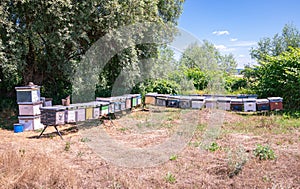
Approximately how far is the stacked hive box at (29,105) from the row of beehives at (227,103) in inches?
162

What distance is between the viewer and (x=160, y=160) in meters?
4.48

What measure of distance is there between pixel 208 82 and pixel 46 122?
36.5 feet

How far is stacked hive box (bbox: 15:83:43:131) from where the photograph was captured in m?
6.47

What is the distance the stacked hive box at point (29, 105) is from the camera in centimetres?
647

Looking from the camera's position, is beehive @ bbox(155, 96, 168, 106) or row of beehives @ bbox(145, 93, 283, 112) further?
beehive @ bbox(155, 96, 168, 106)

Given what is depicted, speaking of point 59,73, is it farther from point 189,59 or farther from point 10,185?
point 189,59

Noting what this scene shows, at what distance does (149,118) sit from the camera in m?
8.47

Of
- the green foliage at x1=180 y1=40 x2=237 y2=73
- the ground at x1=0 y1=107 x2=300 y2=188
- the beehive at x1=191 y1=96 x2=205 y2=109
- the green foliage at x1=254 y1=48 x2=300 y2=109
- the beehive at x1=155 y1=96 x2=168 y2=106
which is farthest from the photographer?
the green foliage at x1=180 y1=40 x2=237 y2=73

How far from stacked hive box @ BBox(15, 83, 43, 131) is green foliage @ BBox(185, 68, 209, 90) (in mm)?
10182

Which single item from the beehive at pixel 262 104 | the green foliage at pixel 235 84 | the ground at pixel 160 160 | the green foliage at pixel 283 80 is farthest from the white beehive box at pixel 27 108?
the green foliage at pixel 235 84

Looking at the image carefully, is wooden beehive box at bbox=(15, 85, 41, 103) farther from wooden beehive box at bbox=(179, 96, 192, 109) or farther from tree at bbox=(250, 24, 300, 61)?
tree at bbox=(250, 24, 300, 61)

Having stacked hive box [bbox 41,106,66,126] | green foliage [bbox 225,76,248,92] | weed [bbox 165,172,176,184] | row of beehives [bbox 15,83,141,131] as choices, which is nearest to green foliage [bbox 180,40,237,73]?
green foliage [bbox 225,76,248,92]

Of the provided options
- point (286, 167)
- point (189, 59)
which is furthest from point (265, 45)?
point (286, 167)

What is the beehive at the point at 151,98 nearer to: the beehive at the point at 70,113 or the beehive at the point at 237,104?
the beehive at the point at 237,104
